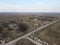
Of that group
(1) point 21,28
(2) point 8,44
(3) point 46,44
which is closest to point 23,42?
(2) point 8,44

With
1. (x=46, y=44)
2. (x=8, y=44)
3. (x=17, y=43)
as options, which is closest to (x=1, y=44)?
(x=8, y=44)

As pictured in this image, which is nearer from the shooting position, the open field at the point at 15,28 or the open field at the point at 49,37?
the open field at the point at 49,37

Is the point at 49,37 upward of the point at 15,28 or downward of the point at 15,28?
downward

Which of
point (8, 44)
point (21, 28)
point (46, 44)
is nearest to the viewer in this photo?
point (8, 44)

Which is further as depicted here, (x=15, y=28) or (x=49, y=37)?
(x=15, y=28)

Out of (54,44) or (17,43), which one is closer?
(17,43)

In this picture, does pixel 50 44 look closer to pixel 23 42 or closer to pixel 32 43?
pixel 32 43

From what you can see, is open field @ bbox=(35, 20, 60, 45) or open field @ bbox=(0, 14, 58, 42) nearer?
open field @ bbox=(35, 20, 60, 45)

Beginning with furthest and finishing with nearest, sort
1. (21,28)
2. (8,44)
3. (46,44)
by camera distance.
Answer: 1. (21,28)
2. (46,44)
3. (8,44)

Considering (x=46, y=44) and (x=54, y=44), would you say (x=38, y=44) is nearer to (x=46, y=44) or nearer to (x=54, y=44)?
(x=46, y=44)
